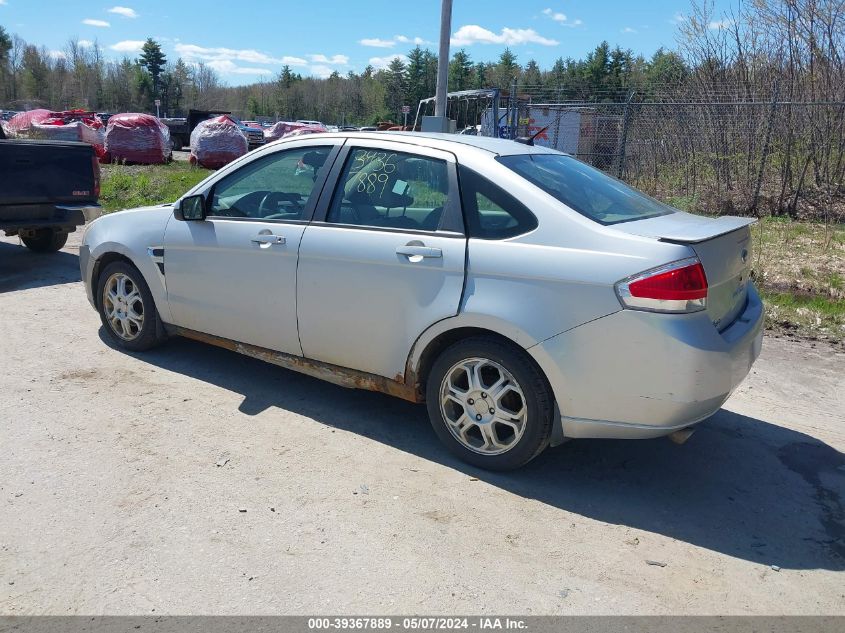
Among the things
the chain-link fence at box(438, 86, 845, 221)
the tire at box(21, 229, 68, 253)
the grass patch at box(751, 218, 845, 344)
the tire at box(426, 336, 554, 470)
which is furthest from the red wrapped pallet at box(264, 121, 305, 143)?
the tire at box(426, 336, 554, 470)

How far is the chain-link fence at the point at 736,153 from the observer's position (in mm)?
13406

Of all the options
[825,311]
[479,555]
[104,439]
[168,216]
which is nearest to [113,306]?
[168,216]

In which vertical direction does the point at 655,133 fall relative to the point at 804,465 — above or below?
above

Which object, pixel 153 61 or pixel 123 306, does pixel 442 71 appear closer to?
pixel 123 306

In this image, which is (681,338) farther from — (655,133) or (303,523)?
(655,133)

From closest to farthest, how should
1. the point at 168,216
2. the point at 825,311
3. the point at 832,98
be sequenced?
1. the point at 168,216
2. the point at 825,311
3. the point at 832,98

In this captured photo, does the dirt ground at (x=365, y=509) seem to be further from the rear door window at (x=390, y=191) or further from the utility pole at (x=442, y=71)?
the utility pole at (x=442, y=71)

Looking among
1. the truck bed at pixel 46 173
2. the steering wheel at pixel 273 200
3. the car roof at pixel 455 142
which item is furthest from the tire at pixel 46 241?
the car roof at pixel 455 142

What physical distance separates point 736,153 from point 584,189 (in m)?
11.6

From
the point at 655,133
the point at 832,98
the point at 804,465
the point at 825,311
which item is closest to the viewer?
the point at 804,465

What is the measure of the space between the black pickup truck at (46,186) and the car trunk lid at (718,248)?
705 centimetres

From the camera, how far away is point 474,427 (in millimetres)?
3744

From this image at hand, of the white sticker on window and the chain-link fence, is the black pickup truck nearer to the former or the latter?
the white sticker on window

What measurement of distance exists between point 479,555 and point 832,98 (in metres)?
14.4
